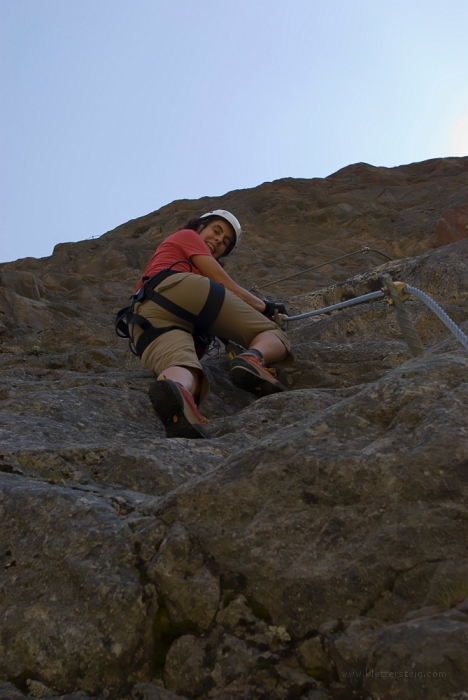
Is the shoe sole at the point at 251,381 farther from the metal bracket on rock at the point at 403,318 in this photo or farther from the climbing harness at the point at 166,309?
the metal bracket on rock at the point at 403,318

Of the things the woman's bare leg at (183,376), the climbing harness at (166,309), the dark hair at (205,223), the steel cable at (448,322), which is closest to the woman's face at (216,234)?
the dark hair at (205,223)

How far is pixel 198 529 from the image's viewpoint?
2.04 meters

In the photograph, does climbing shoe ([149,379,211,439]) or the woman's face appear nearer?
climbing shoe ([149,379,211,439])

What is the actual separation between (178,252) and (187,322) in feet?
2.05

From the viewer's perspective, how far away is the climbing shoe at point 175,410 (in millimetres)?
3537

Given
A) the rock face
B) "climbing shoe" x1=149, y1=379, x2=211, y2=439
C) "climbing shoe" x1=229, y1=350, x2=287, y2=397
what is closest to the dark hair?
"climbing shoe" x1=229, y1=350, x2=287, y2=397

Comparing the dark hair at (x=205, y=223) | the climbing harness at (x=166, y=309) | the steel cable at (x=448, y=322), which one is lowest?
the steel cable at (x=448, y=322)

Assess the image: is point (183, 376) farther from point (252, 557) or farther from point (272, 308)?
point (252, 557)

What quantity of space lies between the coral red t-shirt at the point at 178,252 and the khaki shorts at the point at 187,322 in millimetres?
285

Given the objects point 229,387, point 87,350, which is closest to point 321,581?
point 229,387

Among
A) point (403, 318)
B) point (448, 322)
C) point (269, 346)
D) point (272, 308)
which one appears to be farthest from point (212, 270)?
point (448, 322)

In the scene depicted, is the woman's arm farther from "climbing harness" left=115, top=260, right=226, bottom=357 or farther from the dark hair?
the dark hair

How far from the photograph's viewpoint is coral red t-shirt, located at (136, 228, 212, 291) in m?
4.85

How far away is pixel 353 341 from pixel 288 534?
14.2 feet
